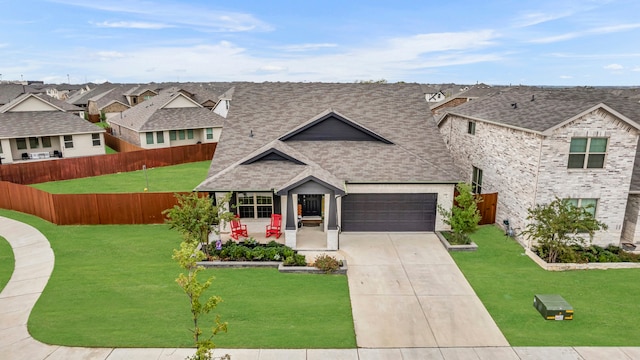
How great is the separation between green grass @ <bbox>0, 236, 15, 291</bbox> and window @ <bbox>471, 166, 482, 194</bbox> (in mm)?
22559

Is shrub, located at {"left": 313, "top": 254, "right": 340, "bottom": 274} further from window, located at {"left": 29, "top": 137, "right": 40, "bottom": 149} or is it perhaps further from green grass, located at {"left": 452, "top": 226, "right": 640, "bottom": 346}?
window, located at {"left": 29, "top": 137, "right": 40, "bottom": 149}

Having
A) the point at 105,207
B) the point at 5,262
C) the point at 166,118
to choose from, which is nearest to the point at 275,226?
the point at 105,207

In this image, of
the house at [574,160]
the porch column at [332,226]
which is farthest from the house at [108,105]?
the house at [574,160]

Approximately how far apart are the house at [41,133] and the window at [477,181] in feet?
112

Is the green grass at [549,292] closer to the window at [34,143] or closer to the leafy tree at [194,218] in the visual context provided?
the leafy tree at [194,218]

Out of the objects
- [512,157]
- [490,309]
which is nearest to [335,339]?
[490,309]

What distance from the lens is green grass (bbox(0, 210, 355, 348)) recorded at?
1088 centimetres

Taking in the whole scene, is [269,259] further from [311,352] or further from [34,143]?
[34,143]

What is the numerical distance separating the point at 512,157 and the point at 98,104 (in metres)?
75.6

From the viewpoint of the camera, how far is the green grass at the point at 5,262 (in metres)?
14.5

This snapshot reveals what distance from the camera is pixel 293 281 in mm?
14227

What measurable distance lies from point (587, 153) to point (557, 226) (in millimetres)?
3867

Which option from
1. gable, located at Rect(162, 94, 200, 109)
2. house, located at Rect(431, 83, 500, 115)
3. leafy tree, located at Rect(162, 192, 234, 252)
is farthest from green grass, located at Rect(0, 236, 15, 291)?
house, located at Rect(431, 83, 500, 115)

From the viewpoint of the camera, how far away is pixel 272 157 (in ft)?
63.9
